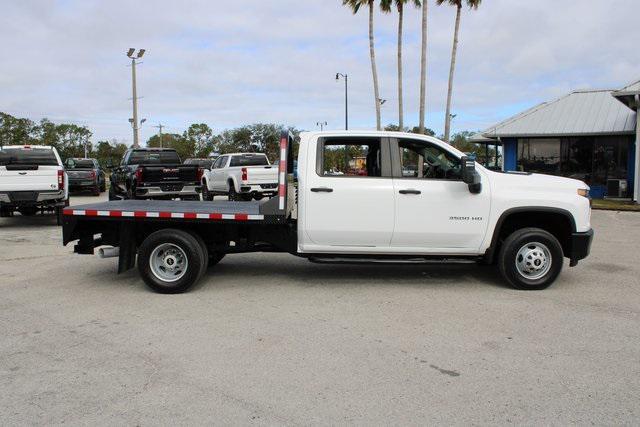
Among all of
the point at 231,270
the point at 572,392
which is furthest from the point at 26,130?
the point at 572,392

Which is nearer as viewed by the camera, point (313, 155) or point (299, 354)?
point (299, 354)

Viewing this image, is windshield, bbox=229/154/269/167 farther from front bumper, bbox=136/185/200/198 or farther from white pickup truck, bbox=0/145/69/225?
white pickup truck, bbox=0/145/69/225

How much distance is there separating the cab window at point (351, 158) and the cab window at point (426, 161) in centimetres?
32

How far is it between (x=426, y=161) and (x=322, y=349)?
3.14 meters

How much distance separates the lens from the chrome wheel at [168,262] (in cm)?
666

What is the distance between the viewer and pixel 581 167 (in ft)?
77.5

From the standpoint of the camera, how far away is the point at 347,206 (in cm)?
658

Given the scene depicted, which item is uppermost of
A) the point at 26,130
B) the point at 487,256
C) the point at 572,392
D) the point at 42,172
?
the point at 26,130

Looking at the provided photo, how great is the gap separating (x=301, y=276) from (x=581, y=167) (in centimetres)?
1978

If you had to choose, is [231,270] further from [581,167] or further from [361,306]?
[581,167]

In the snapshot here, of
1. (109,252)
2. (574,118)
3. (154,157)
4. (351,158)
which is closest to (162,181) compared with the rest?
(154,157)

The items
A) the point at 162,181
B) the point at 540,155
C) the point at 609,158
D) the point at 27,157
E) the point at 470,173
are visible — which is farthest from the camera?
the point at 540,155

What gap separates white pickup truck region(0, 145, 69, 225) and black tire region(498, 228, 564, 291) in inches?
407

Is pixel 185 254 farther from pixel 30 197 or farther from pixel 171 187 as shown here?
pixel 171 187
